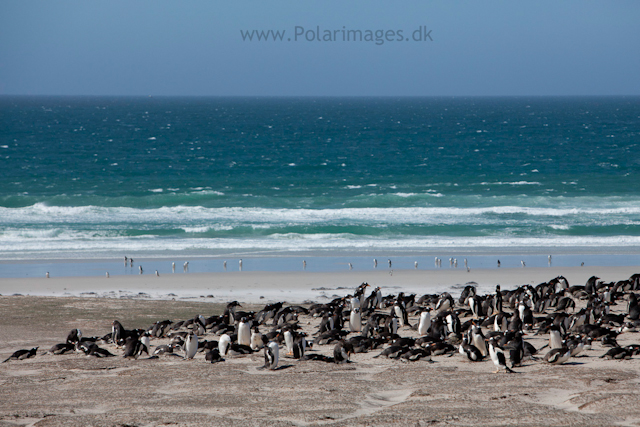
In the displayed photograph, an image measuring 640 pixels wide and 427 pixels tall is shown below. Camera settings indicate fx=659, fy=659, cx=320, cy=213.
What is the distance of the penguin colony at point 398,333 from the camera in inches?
534

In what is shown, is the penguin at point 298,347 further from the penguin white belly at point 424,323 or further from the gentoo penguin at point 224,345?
the penguin white belly at point 424,323

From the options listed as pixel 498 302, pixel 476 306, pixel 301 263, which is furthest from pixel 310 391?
pixel 301 263

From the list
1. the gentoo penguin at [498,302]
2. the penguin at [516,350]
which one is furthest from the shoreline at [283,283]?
the penguin at [516,350]

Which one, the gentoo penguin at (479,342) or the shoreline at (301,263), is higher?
the shoreline at (301,263)

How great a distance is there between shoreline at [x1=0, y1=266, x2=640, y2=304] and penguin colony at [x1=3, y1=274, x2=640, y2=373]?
4.25 meters

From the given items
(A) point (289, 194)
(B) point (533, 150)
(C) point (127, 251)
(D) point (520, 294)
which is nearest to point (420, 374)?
(D) point (520, 294)

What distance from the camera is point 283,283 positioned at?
26062mm

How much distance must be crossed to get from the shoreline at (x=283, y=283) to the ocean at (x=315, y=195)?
3.52 metres

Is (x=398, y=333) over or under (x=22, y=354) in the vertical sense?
under

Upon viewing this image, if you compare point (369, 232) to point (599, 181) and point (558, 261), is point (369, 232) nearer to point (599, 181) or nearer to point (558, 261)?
point (558, 261)

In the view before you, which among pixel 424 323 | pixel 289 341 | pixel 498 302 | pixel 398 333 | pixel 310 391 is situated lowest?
pixel 398 333

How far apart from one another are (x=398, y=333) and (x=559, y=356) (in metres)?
4.98

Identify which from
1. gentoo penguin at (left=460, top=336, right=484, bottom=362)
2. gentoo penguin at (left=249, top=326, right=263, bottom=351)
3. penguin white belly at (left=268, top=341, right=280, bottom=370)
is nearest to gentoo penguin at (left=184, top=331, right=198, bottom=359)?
gentoo penguin at (left=249, top=326, right=263, bottom=351)

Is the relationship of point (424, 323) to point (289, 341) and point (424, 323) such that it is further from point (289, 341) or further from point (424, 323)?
point (289, 341)
